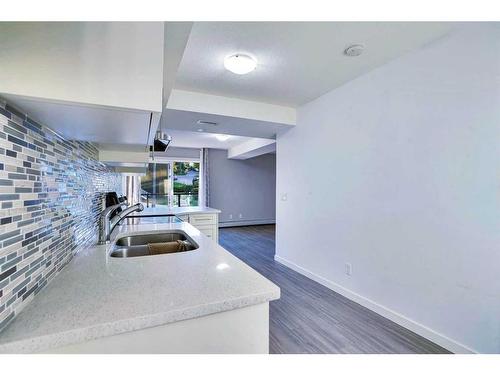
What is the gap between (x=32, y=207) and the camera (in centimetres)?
76

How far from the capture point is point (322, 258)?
9.32 feet

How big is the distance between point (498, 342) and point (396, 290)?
64 cm

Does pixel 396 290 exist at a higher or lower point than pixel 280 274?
higher

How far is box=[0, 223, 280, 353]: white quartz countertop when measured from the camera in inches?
23.3

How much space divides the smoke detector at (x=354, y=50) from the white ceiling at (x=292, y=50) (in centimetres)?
4

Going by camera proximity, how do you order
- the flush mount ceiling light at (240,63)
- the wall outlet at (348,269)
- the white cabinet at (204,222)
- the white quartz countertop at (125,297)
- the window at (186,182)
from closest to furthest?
the white quartz countertop at (125,297)
the flush mount ceiling light at (240,63)
the wall outlet at (348,269)
the white cabinet at (204,222)
the window at (186,182)

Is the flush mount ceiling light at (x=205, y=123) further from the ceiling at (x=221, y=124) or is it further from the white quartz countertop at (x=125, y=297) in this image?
the white quartz countertop at (x=125, y=297)

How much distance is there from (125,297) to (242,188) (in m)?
6.61

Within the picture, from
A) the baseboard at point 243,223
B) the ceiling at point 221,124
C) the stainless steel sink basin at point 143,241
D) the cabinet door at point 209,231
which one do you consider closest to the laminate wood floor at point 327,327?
the stainless steel sink basin at point 143,241

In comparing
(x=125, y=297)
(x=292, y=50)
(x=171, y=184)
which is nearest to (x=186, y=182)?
(x=171, y=184)

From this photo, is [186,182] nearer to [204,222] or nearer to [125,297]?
[204,222]

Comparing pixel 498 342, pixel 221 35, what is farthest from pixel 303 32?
pixel 498 342

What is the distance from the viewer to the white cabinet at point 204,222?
11.1 feet

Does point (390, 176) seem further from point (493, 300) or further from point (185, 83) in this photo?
point (185, 83)
